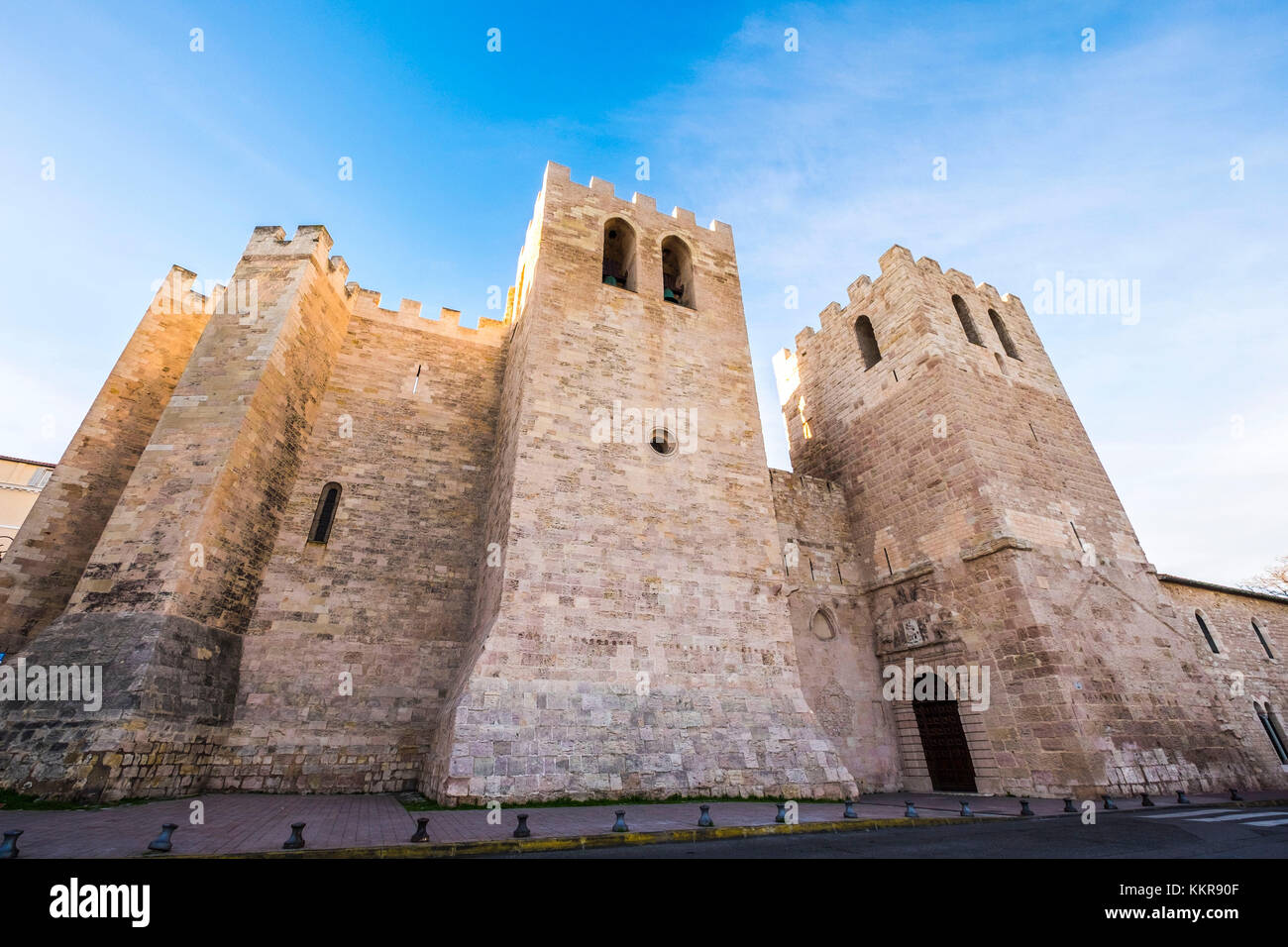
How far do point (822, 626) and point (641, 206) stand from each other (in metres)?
11.8

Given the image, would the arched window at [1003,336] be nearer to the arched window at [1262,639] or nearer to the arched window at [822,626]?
the arched window at [822,626]

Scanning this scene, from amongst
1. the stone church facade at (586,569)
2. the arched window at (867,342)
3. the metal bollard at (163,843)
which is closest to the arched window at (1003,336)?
the stone church facade at (586,569)

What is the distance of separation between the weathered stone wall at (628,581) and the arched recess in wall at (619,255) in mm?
765

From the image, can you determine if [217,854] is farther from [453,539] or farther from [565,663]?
[453,539]

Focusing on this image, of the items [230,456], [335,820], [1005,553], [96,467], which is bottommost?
[335,820]

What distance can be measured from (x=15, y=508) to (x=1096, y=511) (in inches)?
1343

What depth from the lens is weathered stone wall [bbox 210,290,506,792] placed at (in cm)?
930

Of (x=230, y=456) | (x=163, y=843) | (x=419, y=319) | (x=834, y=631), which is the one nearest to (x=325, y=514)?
(x=230, y=456)

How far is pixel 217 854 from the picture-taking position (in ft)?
13.3

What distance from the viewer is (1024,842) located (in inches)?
209

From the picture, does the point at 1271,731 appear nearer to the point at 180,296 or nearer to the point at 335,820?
the point at 335,820

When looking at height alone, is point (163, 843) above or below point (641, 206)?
below

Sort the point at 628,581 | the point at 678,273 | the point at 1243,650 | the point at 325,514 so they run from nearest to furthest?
1. the point at 628,581
2. the point at 325,514
3. the point at 1243,650
4. the point at 678,273

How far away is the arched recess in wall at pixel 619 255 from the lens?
566 inches
